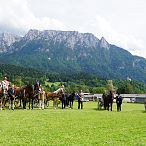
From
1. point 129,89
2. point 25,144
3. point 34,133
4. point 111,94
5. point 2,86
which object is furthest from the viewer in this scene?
point 129,89

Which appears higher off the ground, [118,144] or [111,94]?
[111,94]

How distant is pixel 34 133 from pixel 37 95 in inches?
974

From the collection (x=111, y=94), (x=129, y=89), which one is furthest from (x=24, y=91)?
(x=129, y=89)

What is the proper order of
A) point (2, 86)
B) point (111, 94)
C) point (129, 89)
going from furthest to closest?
point (129, 89) < point (111, 94) < point (2, 86)

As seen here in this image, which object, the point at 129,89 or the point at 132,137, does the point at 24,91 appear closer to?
the point at 132,137

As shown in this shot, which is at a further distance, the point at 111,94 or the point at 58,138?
the point at 111,94

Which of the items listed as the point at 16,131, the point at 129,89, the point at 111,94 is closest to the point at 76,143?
the point at 16,131

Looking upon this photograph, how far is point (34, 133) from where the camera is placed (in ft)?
66.2

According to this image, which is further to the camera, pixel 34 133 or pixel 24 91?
pixel 24 91

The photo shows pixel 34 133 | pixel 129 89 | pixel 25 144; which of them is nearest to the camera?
pixel 25 144

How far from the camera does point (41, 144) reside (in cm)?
1669

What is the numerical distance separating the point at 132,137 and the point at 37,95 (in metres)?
26.6

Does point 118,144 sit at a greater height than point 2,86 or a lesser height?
lesser

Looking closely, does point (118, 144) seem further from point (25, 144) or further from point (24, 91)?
point (24, 91)
